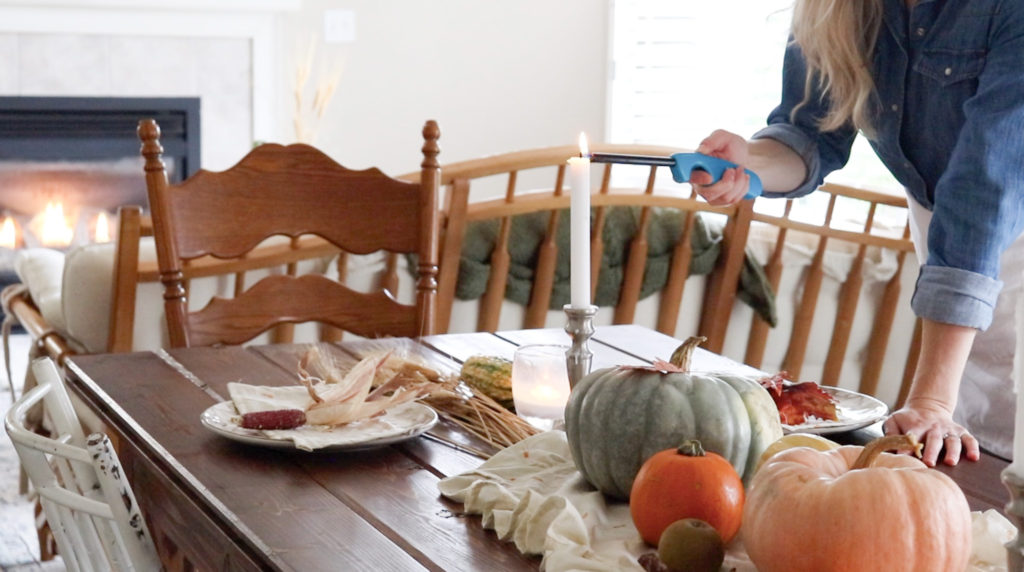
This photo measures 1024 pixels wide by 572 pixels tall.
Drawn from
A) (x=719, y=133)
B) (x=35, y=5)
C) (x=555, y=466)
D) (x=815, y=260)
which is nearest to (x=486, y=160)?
(x=815, y=260)

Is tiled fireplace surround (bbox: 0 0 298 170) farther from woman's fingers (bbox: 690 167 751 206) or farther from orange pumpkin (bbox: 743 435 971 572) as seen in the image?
orange pumpkin (bbox: 743 435 971 572)

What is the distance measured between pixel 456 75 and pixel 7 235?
1.89 m

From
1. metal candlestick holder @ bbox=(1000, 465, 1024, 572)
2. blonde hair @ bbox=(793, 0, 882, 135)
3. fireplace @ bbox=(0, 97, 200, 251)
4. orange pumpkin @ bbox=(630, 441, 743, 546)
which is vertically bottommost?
fireplace @ bbox=(0, 97, 200, 251)

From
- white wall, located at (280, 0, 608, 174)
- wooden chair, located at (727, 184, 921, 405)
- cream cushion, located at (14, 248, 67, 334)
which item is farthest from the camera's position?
white wall, located at (280, 0, 608, 174)

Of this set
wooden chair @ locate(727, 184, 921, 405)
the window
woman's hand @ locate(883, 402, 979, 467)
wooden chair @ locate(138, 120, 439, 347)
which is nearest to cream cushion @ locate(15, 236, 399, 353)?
wooden chair @ locate(138, 120, 439, 347)

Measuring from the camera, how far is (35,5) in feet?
15.0

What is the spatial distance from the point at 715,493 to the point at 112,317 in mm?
1552

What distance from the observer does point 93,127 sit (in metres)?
4.79

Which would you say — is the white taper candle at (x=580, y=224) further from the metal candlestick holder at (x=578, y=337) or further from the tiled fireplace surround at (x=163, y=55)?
the tiled fireplace surround at (x=163, y=55)

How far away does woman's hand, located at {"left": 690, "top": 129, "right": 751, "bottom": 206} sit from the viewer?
140 centimetres

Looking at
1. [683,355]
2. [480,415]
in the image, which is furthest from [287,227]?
[683,355]

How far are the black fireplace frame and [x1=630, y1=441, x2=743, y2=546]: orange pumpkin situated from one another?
4205 millimetres

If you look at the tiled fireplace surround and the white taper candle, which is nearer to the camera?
the white taper candle

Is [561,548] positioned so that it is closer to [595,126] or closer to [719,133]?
[719,133]
